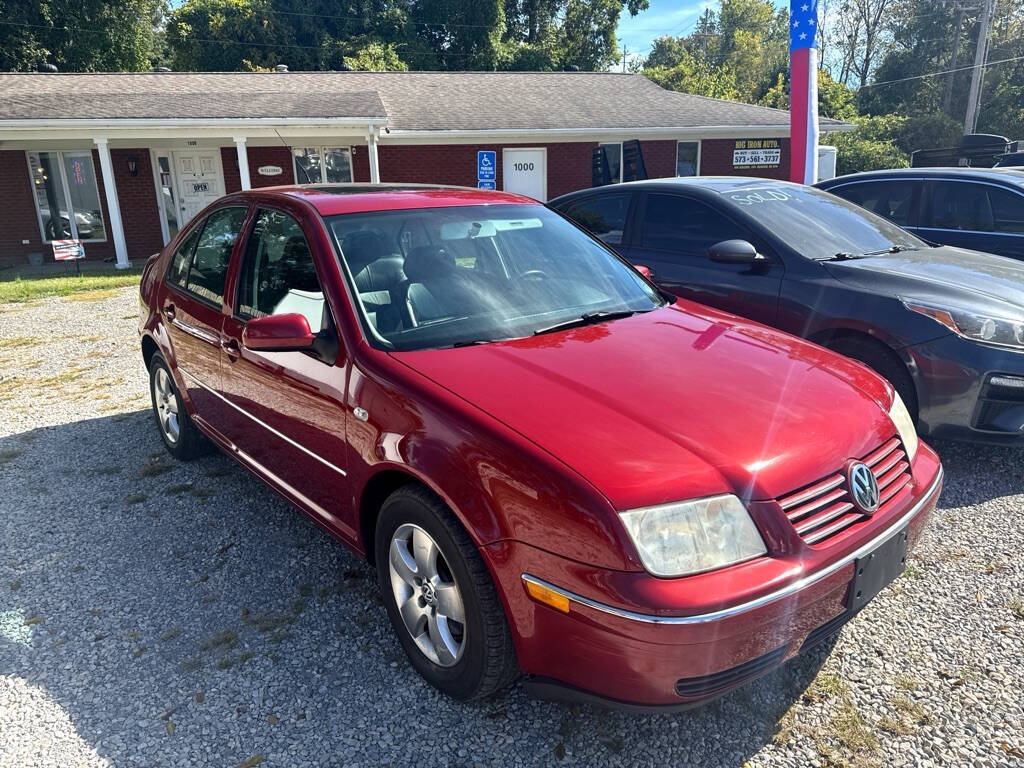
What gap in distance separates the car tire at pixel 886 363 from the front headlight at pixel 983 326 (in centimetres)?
31

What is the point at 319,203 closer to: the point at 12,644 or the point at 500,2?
the point at 12,644

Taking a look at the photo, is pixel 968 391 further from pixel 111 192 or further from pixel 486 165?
pixel 486 165

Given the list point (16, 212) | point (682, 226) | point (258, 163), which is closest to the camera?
Answer: point (682, 226)

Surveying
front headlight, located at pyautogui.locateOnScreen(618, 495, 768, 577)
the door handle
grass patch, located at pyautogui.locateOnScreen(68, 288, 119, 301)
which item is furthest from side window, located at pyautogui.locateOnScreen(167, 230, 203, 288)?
grass patch, located at pyautogui.locateOnScreen(68, 288, 119, 301)

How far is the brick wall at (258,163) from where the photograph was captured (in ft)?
56.1

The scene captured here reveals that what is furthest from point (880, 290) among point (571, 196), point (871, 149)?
point (871, 149)

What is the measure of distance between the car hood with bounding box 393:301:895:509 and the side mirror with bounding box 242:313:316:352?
1.31 ft

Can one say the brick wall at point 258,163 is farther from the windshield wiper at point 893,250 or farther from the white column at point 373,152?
the windshield wiper at point 893,250

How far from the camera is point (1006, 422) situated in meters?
3.79

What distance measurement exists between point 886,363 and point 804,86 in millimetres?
7342

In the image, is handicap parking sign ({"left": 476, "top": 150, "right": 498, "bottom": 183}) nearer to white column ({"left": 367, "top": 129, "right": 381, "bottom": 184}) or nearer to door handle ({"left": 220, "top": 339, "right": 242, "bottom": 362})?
white column ({"left": 367, "top": 129, "right": 381, "bottom": 184})

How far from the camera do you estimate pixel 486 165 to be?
17891 millimetres

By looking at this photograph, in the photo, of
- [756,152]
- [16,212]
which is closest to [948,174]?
[756,152]

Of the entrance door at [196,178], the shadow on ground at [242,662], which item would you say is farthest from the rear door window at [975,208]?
Answer: the entrance door at [196,178]
